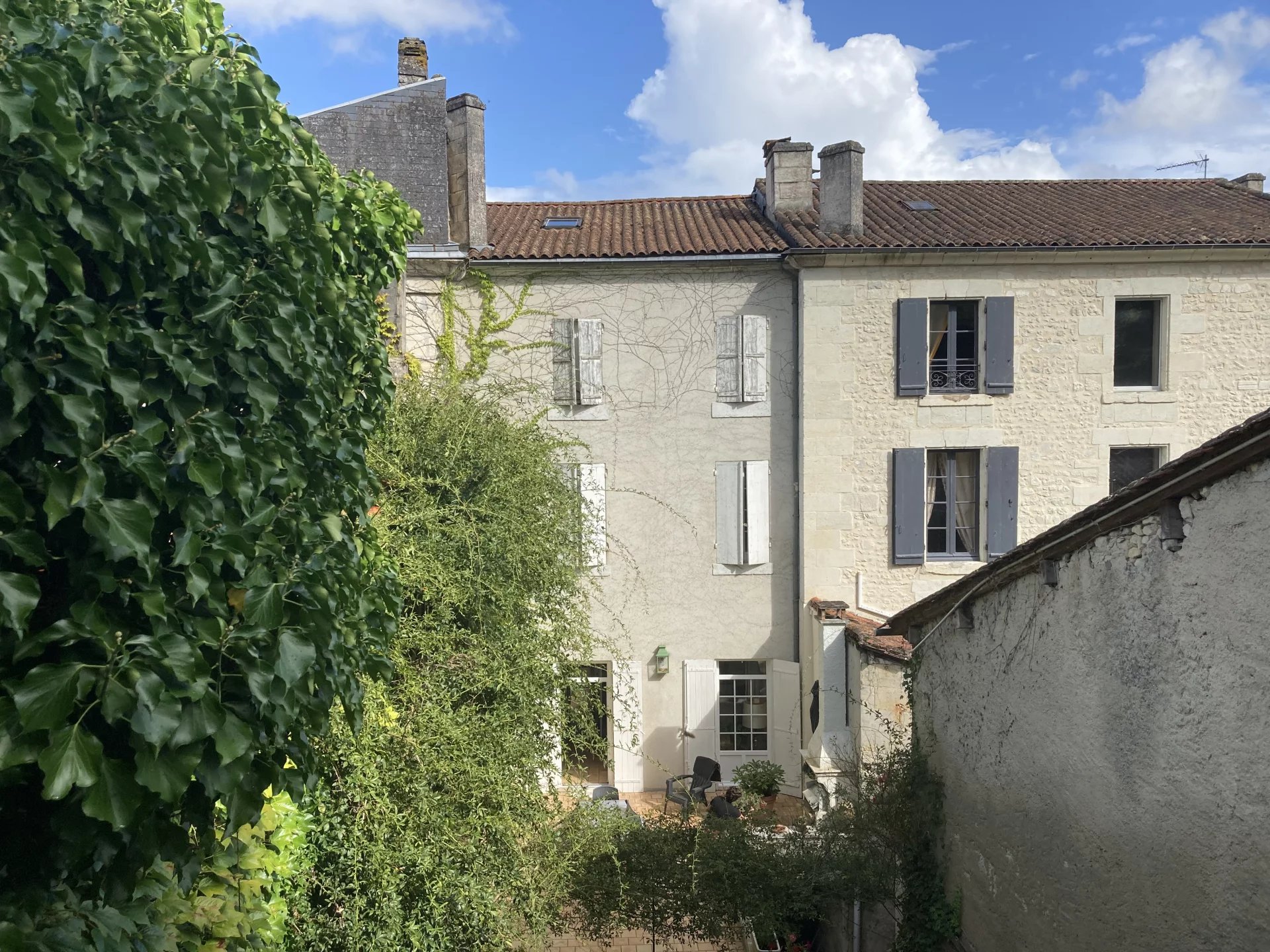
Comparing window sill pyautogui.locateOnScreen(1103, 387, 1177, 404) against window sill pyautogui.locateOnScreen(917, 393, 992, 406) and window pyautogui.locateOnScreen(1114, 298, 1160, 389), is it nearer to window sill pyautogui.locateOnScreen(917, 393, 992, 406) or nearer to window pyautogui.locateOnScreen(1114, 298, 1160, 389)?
window pyautogui.locateOnScreen(1114, 298, 1160, 389)

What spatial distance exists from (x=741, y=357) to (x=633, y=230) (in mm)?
2774

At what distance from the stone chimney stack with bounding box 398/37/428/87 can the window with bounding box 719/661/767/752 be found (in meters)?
9.84

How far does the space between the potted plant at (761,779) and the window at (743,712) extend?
1.43 m

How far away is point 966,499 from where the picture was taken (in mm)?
12594

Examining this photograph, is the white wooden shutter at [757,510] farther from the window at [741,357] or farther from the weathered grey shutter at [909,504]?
the weathered grey shutter at [909,504]

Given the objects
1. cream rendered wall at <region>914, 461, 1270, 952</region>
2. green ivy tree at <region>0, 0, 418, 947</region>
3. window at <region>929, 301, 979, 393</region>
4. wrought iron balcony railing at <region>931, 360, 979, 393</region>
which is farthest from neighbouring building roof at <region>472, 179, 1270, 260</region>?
green ivy tree at <region>0, 0, 418, 947</region>

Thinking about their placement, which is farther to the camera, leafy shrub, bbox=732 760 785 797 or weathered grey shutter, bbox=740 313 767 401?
weathered grey shutter, bbox=740 313 767 401

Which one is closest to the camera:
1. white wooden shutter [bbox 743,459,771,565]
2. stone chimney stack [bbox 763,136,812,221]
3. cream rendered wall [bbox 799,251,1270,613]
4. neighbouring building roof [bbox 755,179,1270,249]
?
neighbouring building roof [bbox 755,179,1270,249]

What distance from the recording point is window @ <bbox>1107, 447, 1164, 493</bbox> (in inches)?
498

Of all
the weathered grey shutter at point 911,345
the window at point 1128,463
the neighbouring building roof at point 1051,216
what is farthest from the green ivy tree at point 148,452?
the window at point 1128,463

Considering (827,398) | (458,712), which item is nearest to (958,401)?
(827,398)

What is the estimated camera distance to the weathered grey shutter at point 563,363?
12297 millimetres

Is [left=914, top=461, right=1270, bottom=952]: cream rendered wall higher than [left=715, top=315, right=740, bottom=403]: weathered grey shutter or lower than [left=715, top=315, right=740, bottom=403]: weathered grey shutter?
lower

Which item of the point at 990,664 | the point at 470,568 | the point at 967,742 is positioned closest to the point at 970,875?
the point at 967,742
